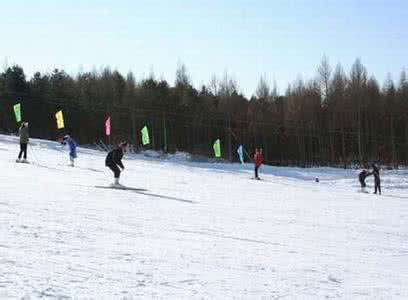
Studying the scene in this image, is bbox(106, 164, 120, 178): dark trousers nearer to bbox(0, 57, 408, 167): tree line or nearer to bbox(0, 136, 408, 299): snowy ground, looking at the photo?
bbox(0, 136, 408, 299): snowy ground

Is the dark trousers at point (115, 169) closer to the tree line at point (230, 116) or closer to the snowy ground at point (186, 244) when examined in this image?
the snowy ground at point (186, 244)

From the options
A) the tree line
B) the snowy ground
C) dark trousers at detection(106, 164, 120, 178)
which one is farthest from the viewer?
the tree line

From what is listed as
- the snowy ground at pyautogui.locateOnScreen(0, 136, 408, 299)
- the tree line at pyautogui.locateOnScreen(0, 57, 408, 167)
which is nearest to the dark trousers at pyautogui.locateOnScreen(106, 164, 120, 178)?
the snowy ground at pyautogui.locateOnScreen(0, 136, 408, 299)

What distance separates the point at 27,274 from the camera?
7781 mm

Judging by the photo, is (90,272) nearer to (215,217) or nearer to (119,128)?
(215,217)

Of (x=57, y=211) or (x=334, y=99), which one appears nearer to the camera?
(x=57, y=211)

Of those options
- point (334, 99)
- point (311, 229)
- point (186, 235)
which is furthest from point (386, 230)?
point (334, 99)

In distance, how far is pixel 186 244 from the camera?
11727 mm

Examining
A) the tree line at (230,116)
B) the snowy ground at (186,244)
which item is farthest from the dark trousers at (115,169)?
the tree line at (230,116)

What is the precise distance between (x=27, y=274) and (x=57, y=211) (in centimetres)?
662

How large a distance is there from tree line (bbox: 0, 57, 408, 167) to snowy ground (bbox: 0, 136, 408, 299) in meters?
44.2

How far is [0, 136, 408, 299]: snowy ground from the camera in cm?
822

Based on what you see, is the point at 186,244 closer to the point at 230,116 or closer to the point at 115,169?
the point at 115,169

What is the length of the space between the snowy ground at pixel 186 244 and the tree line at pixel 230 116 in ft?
145
